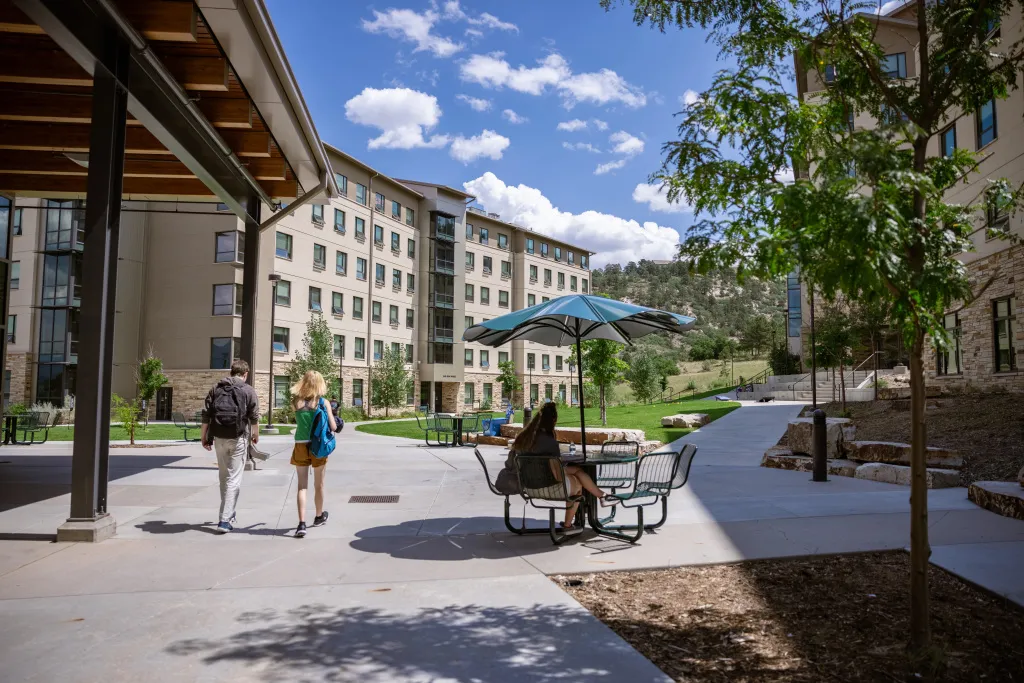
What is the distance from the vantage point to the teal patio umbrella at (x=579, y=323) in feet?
24.2

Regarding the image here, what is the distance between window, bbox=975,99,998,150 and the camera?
60.8ft

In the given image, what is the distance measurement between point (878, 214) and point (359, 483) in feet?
31.0

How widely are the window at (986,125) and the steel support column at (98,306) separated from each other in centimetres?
2014

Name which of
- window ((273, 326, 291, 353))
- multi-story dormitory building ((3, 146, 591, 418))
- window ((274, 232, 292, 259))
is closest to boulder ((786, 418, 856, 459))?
multi-story dormitory building ((3, 146, 591, 418))

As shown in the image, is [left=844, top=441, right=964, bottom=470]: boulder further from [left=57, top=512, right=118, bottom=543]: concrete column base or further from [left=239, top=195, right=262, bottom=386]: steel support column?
[left=57, top=512, right=118, bottom=543]: concrete column base

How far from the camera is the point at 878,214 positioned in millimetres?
3311

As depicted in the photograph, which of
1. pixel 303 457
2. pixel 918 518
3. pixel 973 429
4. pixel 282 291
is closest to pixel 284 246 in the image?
pixel 282 291

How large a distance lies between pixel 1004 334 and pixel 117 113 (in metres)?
20.9

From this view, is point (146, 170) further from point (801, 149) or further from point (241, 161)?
point (801, 149)

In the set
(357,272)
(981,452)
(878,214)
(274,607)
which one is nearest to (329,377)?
(357,272)

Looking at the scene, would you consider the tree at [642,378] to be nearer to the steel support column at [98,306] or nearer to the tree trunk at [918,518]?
the steel support column at [98,306]

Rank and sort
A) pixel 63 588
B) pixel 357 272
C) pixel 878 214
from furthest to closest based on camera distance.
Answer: pixel 357 272
pixel 63 588
pixel 878 214

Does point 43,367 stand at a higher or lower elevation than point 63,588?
higher

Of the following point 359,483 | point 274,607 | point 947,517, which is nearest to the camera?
point 274,607
